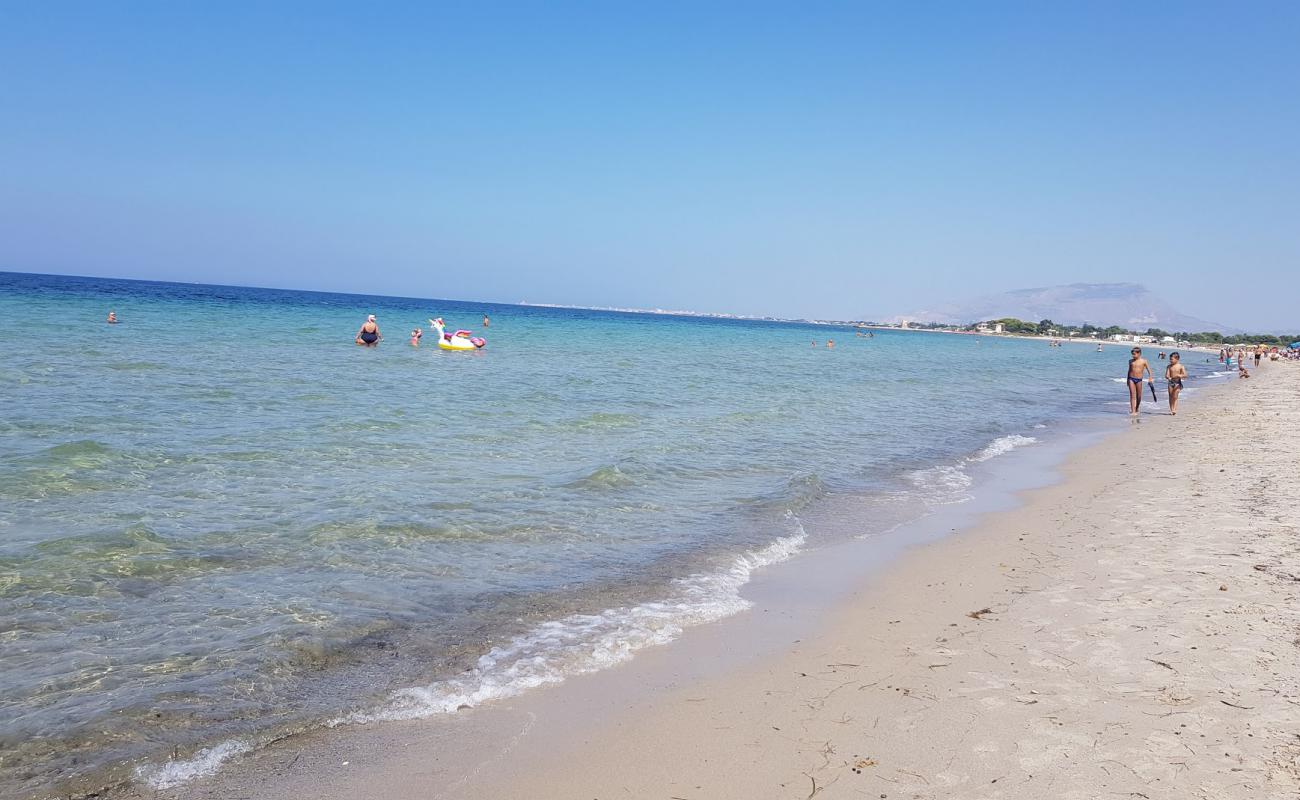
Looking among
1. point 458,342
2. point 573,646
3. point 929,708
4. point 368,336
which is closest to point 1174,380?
point 929,708

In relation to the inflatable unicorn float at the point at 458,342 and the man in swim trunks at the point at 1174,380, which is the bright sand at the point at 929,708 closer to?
the man in swim trunks at the point at 1174,380

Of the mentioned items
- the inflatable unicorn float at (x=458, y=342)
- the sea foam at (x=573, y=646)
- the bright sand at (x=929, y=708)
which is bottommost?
the sea foam at (x=573, y=646)

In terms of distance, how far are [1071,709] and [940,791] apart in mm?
1287

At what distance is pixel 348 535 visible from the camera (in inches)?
293

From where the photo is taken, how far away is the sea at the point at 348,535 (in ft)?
14.5

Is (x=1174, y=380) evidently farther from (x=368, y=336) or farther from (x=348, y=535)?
(x=368, y=336)

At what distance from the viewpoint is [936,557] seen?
775cm

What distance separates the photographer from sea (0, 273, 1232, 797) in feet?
14.5

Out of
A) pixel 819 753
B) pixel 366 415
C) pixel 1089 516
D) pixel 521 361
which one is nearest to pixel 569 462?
pixel 366 415

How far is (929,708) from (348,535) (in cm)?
552

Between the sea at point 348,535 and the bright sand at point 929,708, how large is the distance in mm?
468

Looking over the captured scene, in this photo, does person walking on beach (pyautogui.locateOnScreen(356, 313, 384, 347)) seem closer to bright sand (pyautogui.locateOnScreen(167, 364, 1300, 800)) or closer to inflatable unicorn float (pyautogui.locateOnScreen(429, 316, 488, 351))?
inflatable unicorn float (pyautogui.locateOnScreen(429, 316, 488, 351))

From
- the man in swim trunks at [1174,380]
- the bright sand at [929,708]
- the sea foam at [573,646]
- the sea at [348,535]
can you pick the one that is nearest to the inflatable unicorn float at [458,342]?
the sea at [348,535]

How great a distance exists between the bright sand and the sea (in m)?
0.47
